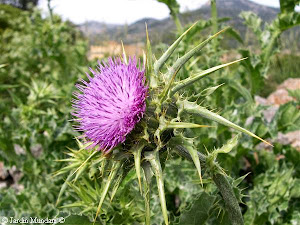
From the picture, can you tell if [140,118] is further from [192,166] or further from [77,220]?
[192,166]

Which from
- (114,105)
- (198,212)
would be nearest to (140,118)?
(114,105)

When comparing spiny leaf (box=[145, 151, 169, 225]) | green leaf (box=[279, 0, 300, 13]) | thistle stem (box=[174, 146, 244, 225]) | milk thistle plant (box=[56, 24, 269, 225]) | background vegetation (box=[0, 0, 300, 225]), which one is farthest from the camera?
green leaf (box=[279, 0, 300, 13])

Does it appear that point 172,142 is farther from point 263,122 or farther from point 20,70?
point 20,70

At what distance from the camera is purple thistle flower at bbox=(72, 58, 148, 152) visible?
5.20 feet

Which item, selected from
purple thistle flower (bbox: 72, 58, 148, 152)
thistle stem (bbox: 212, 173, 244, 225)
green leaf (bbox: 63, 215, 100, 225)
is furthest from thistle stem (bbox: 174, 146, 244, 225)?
green leaf (bbox: 63, 215, 100, 225)

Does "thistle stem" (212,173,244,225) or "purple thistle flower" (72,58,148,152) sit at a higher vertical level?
"purple thistle flower" (72,58,148,152)

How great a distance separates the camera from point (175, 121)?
5.20ft

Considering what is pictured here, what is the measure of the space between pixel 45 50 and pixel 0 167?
183 centimetres

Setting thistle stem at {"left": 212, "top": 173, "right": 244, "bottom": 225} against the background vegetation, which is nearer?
thistle stem at {"left": 212, "top": 173, "right": 244, "bottom": 225}

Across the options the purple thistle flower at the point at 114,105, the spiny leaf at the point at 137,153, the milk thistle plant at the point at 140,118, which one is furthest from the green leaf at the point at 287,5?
the spiny leaf at the point at 137,153

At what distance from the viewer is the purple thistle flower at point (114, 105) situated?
5.20 ft

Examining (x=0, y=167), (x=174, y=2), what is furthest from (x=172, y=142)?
(x=0, y=167)

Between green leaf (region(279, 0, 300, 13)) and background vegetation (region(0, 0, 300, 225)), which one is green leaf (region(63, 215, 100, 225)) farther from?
green leaf (region(279, 0, 300, 13))

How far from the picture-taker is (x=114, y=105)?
161 centimetres
